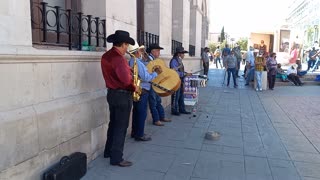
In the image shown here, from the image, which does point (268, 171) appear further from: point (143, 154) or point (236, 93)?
point (236, 93)

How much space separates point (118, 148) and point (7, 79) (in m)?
2.03

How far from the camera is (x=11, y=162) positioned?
3.18 m

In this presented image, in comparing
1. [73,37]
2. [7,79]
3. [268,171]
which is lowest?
[268,171]

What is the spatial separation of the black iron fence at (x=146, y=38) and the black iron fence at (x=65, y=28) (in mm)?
2299

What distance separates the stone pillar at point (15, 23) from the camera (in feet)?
10.1

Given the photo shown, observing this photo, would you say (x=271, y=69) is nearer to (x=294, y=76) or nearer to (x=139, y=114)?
(x=294, y=76)

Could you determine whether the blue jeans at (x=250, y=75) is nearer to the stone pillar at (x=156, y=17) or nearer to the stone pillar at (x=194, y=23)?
the stone pillar at (x=194, y=23)

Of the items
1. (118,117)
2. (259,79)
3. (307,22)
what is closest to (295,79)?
(259,79)

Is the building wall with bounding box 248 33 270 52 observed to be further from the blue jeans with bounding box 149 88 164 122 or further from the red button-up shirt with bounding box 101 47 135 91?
the red button-up shirt with bounding box 101 47 135 91

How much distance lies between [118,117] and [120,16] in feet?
7.69

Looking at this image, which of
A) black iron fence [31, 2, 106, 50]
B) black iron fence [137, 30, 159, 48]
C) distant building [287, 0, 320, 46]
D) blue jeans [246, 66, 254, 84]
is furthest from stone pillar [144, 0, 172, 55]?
distant building [287, 0, 320, 46]

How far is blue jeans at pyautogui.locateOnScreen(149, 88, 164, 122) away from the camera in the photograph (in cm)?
686

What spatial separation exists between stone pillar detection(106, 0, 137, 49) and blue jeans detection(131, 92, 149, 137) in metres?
1.15

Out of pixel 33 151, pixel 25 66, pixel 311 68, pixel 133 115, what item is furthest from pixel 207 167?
pixel 311 68
